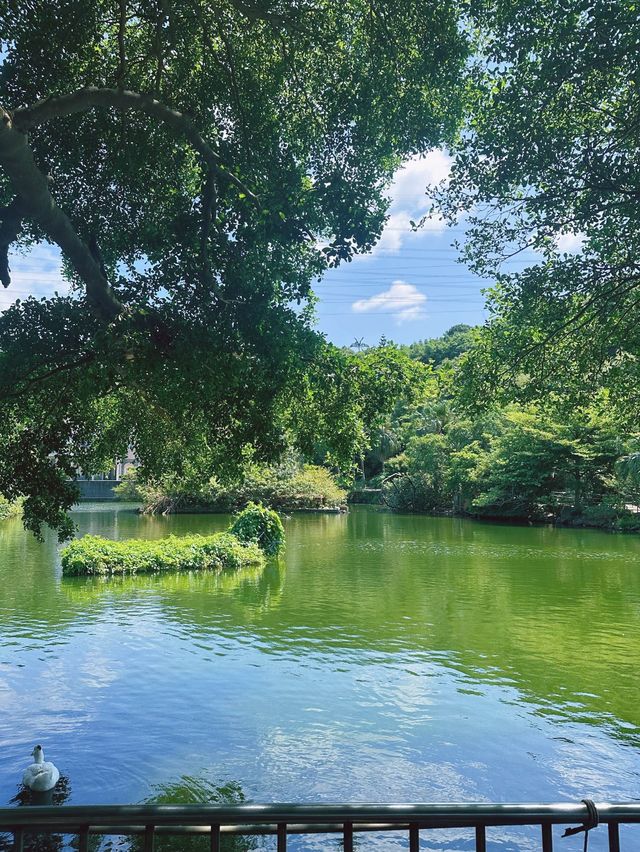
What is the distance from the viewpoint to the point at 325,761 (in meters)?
6.95

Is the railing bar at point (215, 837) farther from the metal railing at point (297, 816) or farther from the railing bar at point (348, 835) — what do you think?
the railing bar at point (348, 835)

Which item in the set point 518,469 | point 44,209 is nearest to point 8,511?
point 518,469

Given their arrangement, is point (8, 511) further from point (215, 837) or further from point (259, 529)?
point (215, 837)

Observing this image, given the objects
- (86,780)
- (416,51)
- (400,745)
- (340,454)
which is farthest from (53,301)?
(400,745)

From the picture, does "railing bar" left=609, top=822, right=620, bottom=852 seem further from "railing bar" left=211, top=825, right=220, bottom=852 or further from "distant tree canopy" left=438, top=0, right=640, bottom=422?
"distant tree canopy" left=438, top=0, right=640, bottom=422

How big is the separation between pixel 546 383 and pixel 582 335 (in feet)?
1.97

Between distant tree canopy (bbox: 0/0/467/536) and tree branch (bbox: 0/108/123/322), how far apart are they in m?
0.02

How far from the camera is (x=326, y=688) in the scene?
9.25 metres

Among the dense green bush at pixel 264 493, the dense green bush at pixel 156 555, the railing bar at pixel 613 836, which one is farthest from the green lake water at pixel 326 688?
the dense green bush at pixel 264 493

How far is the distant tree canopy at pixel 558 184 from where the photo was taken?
4.88 metres

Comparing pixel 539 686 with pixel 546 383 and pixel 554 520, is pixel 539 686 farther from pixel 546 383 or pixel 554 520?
pixel 554 520

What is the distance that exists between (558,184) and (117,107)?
3.58 metres

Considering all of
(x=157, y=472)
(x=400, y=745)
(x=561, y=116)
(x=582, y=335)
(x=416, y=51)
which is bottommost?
(x=400, y=745)

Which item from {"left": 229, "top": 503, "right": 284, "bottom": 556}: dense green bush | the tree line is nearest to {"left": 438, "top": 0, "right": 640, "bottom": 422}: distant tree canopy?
the tree line
